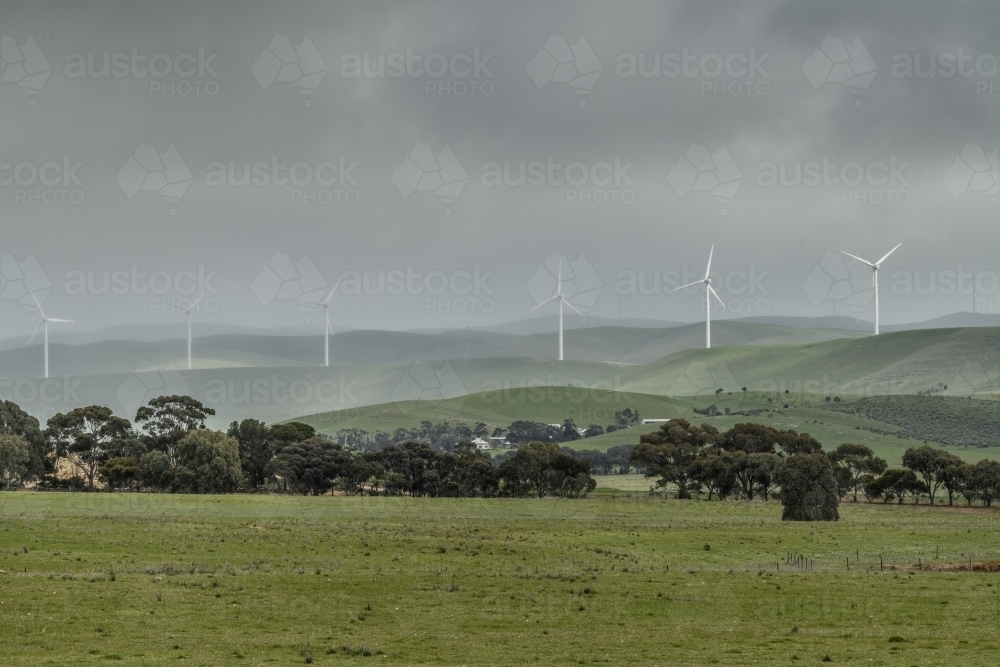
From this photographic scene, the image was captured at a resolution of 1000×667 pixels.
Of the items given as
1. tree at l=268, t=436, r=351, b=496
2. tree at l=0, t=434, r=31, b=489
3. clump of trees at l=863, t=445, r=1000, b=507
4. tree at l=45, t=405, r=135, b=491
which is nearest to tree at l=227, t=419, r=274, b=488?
tree at l=268, t=436, r=351, b=496

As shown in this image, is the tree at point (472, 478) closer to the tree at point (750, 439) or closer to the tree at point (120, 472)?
the tree at point (120, 472)

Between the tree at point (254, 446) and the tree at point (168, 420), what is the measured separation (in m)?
6.59

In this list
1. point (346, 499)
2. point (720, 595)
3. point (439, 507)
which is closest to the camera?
point (720, 595)

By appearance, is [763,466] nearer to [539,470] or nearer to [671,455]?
[671,455]

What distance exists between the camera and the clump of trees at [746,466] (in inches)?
3455

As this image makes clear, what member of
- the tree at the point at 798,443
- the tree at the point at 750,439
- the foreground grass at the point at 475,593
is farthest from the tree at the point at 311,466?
the tree at the point at 798,443

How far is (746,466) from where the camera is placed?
12131cm

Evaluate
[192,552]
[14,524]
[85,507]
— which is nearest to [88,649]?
[192,552]

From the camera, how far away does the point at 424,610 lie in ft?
118

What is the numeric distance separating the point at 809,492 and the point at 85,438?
92.1 meters

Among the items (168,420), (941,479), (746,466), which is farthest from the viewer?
(168,420)

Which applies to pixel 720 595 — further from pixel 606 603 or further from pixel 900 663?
pixel 900 663

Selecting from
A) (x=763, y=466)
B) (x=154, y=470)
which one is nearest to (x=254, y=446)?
(x=154, y=470)

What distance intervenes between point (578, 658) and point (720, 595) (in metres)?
13.9
